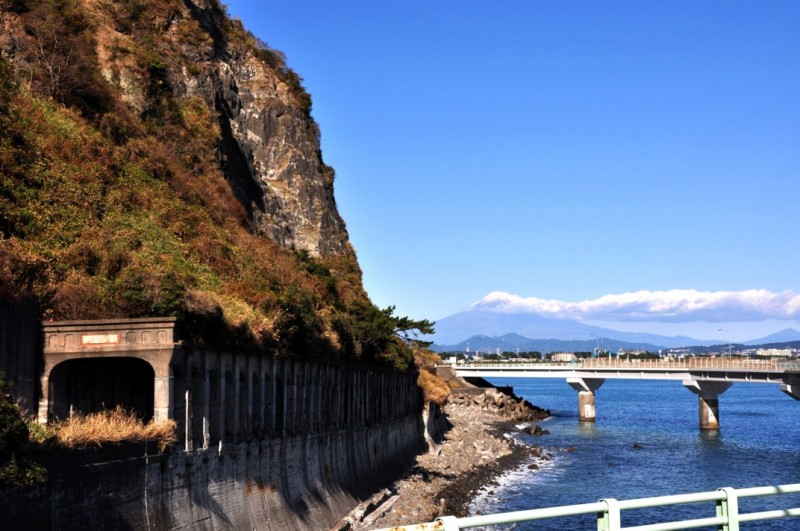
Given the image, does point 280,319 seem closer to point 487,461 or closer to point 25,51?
point 25,51

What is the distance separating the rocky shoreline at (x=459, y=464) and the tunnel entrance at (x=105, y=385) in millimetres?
13073

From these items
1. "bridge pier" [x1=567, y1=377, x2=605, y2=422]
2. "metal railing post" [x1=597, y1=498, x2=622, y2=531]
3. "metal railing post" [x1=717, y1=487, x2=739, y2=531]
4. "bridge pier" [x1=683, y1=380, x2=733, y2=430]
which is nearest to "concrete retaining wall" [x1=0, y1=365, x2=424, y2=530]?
"metal railing post" [x1=597, y1=498, x2=622, y2=531]

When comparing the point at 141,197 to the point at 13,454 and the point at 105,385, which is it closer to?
the point at 105,385

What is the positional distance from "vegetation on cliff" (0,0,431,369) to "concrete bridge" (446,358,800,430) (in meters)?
49.7

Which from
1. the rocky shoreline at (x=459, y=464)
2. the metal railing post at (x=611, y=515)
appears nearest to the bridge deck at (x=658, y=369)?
the rocky shoreline at (x=459, y=464)

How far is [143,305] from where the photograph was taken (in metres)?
32.2

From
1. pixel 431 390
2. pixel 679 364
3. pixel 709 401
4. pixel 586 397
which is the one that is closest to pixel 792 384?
pixel 709 401

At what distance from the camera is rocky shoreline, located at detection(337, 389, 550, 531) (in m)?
48.8

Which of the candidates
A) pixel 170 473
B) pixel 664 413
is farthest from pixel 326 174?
pixel 664 413

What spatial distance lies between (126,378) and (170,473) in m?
6.45

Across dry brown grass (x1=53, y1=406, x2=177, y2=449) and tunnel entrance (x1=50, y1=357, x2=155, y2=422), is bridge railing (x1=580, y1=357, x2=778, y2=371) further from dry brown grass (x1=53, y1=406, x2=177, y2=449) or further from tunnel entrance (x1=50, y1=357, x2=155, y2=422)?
dry brown grass (x1=53, y1=406, x2=177, y2=449)

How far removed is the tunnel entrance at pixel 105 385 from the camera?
1261 inches

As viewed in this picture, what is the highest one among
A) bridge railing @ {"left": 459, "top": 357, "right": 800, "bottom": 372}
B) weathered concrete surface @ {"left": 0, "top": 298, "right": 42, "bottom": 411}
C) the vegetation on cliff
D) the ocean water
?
the vegetation on cliff

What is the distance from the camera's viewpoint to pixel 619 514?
969cm
